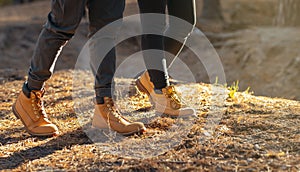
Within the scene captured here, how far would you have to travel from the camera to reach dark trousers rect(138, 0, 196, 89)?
3.37m

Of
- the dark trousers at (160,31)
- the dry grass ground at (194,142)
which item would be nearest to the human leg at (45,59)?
the dry grass ground at (194,142)

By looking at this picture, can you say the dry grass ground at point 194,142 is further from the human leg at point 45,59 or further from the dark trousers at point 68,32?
the dark trousers at point 68,32

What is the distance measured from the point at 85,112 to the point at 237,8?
27.1 feet

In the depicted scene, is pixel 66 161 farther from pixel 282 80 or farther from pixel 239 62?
pixel 239 62

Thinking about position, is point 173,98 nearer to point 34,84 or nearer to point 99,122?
point 99,122

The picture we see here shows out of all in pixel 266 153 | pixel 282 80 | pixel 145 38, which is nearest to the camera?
pixel 266 153

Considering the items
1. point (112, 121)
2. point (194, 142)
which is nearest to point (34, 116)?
point (112, 121)

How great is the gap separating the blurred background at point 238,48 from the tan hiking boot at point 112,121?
2864 mm

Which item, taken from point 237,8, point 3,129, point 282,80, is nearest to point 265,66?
point 282,80

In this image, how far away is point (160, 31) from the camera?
347cm

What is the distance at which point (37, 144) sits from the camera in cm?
319

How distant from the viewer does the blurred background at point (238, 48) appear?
7.41 m

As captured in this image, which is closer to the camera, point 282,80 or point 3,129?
point 3,129

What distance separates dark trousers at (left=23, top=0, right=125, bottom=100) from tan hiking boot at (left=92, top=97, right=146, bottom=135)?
0.08 m
